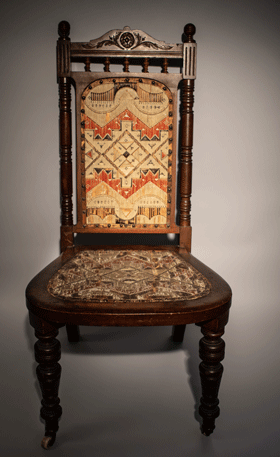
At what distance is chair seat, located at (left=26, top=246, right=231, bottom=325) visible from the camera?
996 mm

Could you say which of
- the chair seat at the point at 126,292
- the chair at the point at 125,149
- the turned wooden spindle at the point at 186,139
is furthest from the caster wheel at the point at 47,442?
the turned wooden spindle at the point at 186,139

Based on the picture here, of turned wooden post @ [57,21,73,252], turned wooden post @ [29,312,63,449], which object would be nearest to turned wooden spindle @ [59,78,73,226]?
turned wooden post @ [57,21,73,252]

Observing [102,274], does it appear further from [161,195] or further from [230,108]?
[230,108]

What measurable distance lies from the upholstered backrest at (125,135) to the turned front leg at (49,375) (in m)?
0.57

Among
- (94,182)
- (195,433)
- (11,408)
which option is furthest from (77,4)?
(195,433)

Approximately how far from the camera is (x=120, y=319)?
994mm

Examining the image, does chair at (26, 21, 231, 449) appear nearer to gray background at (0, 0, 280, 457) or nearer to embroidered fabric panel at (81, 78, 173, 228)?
embroidered fabric panel at (81, 78, 173, 228)

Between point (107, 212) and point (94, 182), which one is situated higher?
point (94, 182)

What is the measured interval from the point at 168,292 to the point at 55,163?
110cm

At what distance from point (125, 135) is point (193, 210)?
0.63 meters

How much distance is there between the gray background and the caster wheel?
10 centimetres

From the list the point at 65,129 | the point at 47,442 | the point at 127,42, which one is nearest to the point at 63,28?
the point at 127,42

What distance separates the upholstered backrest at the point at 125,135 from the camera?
4.95ft

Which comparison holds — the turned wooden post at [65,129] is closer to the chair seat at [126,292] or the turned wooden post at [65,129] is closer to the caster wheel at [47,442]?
the chair seat at [126,292]
